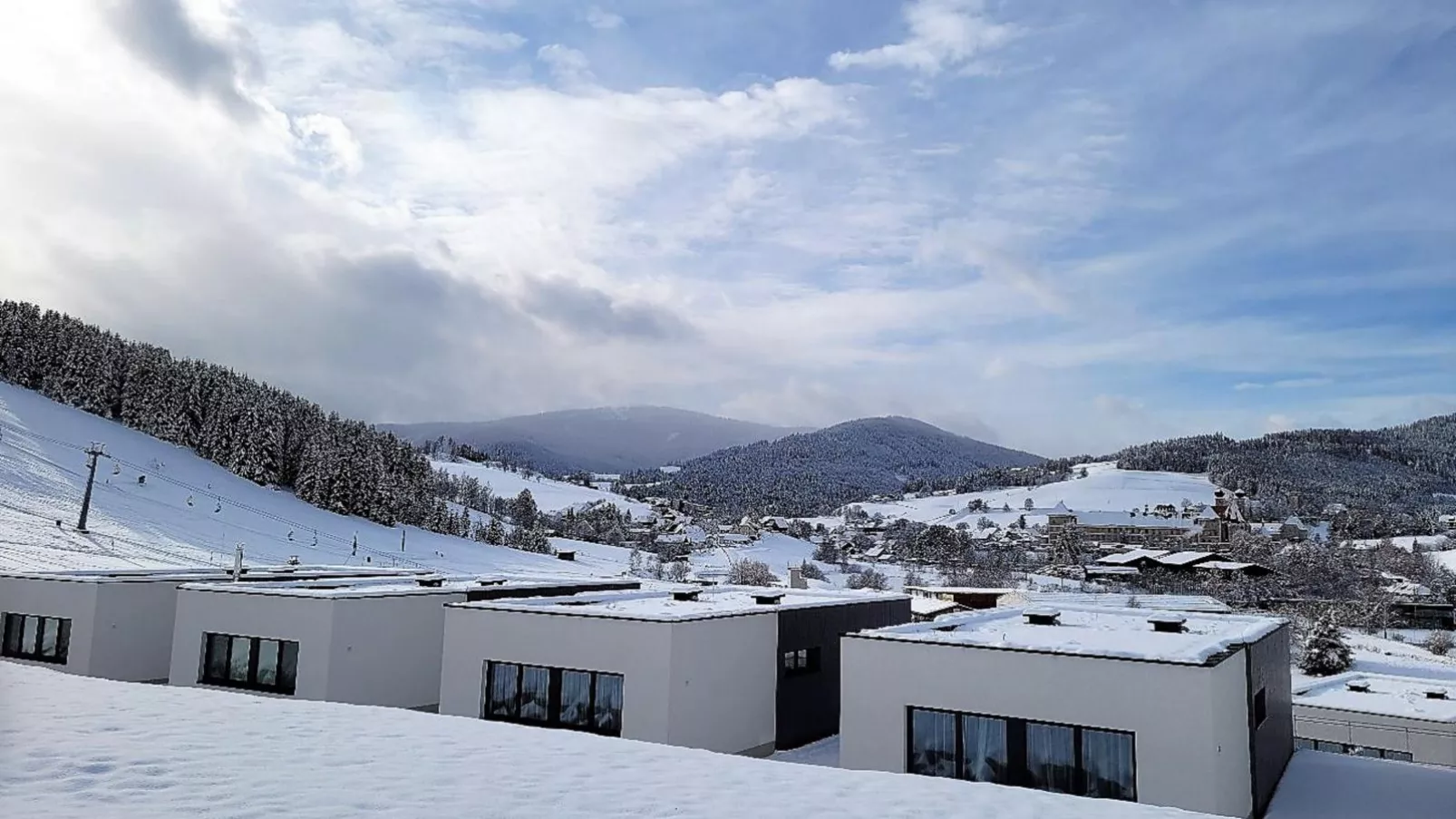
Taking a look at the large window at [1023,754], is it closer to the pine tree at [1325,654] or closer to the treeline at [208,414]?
the pine tree at [1325,654]

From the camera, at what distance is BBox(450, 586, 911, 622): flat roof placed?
16234 mm

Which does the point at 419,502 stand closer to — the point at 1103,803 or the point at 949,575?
the point at 949,575

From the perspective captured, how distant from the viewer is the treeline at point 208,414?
251 ft

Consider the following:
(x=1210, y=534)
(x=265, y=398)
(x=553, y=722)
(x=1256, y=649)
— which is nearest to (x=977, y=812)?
(x=1256, y=649)

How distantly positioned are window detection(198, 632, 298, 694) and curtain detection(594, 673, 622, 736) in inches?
274

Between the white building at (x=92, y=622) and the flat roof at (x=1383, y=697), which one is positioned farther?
the flat roof at (x=1383, y=697)

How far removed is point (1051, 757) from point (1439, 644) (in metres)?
56.2

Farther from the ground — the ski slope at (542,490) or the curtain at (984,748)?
the ski slope at (542,490)

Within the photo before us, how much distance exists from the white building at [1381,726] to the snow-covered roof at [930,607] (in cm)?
1229

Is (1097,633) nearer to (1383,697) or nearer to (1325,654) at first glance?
(1383,697)

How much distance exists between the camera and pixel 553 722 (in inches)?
629

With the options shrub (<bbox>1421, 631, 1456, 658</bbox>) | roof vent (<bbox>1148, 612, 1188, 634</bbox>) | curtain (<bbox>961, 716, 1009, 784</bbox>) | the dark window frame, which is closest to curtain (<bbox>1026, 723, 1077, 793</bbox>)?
curtain (<bbox>961, 716, 1009, 784</bbox>)

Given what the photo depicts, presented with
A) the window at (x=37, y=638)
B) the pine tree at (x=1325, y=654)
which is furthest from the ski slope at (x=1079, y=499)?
the window at (x=37, y=638)

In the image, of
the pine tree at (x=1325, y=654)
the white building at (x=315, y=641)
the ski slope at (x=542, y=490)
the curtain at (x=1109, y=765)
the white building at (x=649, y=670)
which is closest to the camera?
the curtain at (x=1109, y=765)
